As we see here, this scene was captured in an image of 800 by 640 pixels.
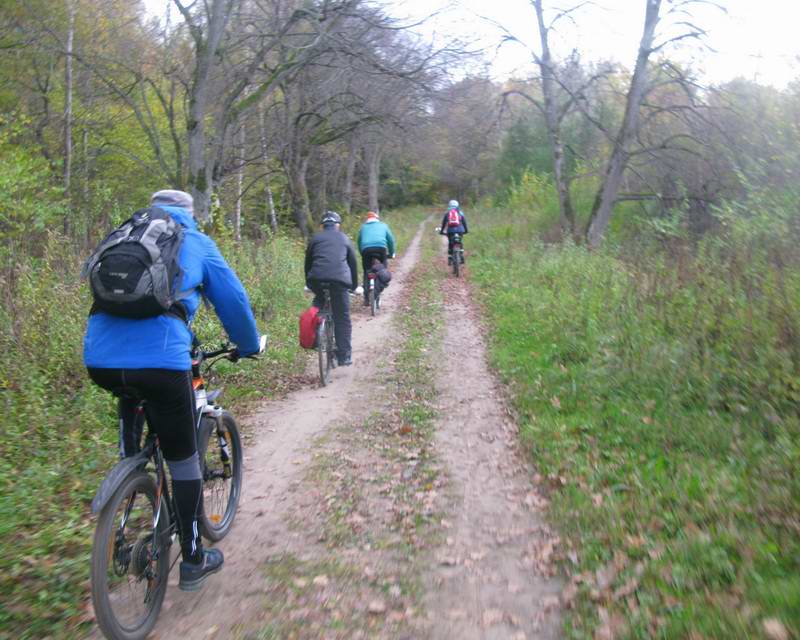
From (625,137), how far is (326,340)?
13.4m

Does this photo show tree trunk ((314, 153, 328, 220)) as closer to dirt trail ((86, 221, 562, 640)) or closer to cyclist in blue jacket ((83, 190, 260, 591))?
dirt trail ((86, 221, 562, 640))

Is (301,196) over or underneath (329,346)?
over

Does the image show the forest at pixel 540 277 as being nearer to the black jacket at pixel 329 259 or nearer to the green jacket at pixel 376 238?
the black jacket at pixel 329 259

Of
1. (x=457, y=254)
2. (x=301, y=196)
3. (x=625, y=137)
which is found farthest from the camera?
(x=301, y=196)

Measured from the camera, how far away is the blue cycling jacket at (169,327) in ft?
10.0

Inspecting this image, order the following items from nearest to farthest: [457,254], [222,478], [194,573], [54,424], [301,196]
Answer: [194,573] < [222,478] < [54,424] < [457,254] < [301,196]

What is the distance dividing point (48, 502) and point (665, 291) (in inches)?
268

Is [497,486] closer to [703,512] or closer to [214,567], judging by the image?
[703,512]

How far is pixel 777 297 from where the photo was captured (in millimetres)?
6039

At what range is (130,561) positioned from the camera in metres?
3.13

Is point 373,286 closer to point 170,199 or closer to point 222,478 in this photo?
point 222,478

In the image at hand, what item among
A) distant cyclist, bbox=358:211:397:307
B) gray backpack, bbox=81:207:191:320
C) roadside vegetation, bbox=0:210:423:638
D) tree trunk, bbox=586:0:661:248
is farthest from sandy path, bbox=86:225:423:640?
tree trunk, bbox=586:0:661:248

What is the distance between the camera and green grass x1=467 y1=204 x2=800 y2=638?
3.36m

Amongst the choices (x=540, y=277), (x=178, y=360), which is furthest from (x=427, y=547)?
(x=540, y=277)
